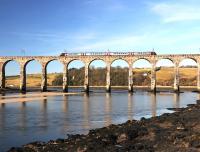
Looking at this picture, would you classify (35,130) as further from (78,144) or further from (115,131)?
(78,144)

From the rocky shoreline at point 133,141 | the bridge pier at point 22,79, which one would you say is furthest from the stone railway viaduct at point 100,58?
the rocky shoreline at point 133,141

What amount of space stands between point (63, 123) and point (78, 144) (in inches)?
520

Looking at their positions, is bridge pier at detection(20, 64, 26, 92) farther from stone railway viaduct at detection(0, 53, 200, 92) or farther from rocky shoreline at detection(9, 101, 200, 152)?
rocky shoreline at detection(9, 101, 200, 152)

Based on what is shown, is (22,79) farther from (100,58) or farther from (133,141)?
(133,141)

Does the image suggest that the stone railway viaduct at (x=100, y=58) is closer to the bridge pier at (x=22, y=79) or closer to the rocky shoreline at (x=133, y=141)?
the bridge pier at (x=22, y=79)

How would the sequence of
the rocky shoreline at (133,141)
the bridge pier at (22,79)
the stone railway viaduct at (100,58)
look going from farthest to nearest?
the bridge pier at (22,79), the stone railway viaduct at (100,58), the rocky shoreline at (133,141)

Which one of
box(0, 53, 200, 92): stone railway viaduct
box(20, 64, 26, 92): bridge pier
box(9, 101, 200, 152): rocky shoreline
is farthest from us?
box(20, 64, 26, 92): bridge pier

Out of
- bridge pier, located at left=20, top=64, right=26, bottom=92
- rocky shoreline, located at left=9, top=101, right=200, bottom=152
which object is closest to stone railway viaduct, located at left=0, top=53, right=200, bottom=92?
bridge pier, located at left=20, top=64, right=26, bottom=92

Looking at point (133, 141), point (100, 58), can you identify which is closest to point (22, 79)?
point (100, 58)

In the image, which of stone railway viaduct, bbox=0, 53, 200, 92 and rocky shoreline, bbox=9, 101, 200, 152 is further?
stone railway viaduct, bbox=0, 53, 200, 92

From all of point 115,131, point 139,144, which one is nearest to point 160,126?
point 115,131

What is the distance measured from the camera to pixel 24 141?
26844 millimetres

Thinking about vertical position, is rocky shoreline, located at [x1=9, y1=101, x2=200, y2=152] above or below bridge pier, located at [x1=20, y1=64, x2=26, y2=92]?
below

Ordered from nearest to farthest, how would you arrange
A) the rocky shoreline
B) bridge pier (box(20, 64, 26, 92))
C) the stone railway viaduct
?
the rocky shoreline
the stone railway viaduct
bridge pier (box(20, 64, 26, 92))
